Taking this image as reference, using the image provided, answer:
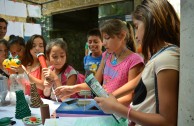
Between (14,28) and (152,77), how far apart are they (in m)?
4.12

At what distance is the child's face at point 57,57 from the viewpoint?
1.76m

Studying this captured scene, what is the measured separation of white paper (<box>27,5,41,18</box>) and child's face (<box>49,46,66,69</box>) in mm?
3097

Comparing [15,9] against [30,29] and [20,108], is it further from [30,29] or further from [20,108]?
[20,108]

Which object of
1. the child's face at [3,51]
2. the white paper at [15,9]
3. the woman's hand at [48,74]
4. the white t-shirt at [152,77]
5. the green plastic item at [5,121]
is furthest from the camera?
the white paper at [15,9]

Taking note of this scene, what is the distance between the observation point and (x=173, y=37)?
2.58 feet

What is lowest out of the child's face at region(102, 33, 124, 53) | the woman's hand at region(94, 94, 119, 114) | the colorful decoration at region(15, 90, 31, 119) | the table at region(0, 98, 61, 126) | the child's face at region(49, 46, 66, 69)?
the table at region(0, 98, 61, 126)

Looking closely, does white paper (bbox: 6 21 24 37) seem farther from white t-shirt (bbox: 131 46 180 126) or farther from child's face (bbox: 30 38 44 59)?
white t-shirt (bbox: 131 46 180 126)

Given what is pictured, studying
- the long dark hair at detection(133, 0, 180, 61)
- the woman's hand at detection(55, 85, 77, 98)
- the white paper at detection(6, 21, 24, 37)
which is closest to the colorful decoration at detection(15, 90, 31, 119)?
the woman's hand at detection(55, 85, 77, 98)

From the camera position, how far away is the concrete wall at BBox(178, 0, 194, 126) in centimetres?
49

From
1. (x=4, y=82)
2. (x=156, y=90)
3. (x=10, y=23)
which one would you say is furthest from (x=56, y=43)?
(x=10, y=23)

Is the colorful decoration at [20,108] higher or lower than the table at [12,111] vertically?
higher

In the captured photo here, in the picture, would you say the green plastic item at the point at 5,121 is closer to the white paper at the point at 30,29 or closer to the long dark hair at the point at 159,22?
the long dark hair at the point at 159,22

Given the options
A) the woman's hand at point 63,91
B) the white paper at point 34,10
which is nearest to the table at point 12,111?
the woman's hand at point 63,91

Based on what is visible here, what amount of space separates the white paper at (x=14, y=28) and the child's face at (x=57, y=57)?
2.81 metres
